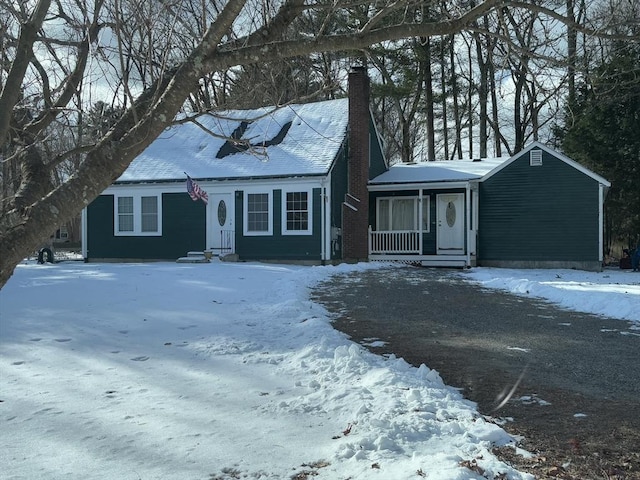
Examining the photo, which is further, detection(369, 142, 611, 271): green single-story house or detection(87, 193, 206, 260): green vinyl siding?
Result: detection(87, 193, 206, 260): green vinyl siding

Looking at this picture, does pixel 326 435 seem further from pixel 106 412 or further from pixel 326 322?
pixel 326 322

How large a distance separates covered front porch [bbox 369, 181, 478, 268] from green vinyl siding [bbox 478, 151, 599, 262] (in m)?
0.60

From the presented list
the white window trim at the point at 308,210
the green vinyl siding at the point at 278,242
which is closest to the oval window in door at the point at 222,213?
the green vinyl siding at the point at 278,242

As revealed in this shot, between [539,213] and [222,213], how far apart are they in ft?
34.1

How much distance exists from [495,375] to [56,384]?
4166 mm

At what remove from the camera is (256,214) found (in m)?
19.8

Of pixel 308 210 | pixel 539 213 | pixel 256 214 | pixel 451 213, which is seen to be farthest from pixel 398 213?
pixel 256 214

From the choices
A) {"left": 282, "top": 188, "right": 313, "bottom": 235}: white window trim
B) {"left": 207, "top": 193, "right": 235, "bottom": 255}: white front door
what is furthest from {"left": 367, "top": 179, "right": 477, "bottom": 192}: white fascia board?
{"left": 207, "top": 193, "right": 235, "bottom": 255}: white front door

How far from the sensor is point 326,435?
412 centimetres

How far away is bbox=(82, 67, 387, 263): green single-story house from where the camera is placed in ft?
63.0

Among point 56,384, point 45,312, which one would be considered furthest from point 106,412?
point 45,312

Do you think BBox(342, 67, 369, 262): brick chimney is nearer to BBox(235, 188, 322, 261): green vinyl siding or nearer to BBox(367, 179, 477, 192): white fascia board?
BBox(367, 179, 477, 192): white fascia board

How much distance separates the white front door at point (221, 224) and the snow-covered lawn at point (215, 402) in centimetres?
1040

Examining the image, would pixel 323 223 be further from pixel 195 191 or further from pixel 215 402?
pixel 215 402
